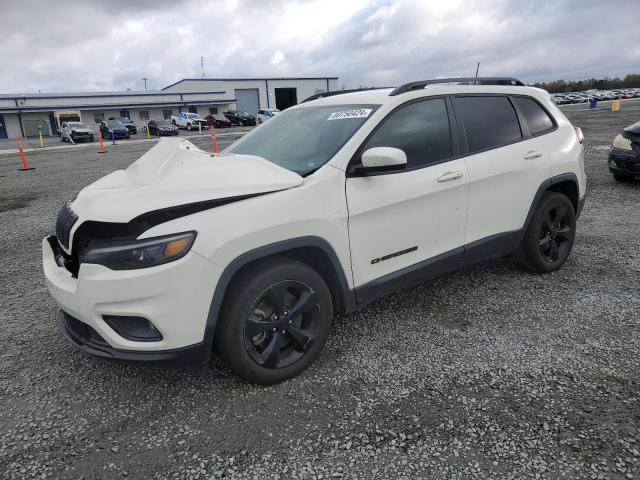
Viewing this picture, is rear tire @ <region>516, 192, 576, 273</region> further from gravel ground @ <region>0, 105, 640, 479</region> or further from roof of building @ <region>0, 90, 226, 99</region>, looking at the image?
roof of building @ <region>0, 90, 226, 99</region>

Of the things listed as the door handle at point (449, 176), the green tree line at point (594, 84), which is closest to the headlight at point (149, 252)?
the door handle at point (449, 176)

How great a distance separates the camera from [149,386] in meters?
2.96

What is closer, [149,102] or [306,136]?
[306,136]

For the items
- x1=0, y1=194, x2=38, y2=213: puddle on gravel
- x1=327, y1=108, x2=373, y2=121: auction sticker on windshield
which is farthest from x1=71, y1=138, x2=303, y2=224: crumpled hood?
x1=0, y1=194, x2=38, y2=213: puddle on gravel

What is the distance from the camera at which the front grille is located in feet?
9.04

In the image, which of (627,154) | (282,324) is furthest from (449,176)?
(627,154)

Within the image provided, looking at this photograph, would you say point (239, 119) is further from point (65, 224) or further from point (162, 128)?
point (65, 224)

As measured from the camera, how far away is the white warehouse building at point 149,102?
49.6 metres

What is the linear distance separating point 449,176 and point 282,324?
1.66m

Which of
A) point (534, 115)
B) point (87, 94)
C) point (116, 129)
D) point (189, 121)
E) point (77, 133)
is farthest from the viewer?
point (87, 94)

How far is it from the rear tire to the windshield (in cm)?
197

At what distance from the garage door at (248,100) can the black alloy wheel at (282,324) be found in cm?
6514

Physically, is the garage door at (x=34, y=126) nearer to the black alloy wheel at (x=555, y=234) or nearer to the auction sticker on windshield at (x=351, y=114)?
the auction sticker on windshield at (x=351, y=114)

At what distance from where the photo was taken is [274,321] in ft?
9.07
